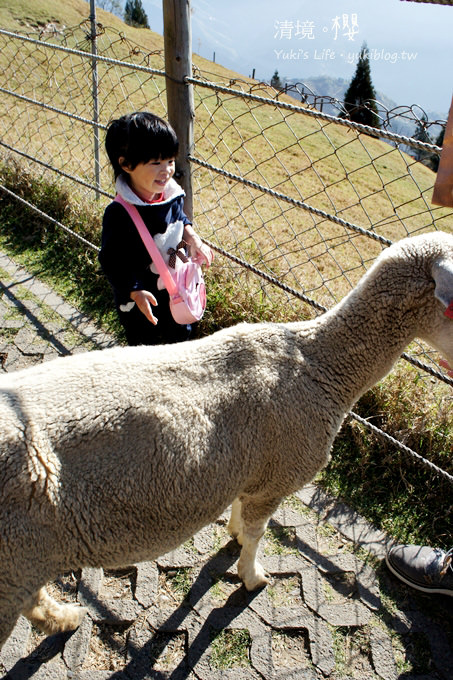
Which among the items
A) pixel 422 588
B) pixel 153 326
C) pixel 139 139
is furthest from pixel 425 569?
pixel 139 139

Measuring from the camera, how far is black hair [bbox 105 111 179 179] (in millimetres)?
2100

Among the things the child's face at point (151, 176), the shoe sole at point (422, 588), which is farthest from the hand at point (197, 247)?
the shoe sole at point (422, 588)

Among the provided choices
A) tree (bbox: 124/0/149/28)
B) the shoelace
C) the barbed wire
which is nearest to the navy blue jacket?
the barbed wire

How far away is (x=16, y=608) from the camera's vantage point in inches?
60.5

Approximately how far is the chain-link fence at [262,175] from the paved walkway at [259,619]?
111 cm

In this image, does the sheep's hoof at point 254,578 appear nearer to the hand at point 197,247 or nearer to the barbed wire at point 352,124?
the hand at point 197,247

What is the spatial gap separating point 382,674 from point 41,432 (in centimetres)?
178

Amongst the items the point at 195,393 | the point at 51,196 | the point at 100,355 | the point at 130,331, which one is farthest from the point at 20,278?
the point at 195,393

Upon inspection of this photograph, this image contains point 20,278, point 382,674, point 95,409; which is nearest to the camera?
point 95,409

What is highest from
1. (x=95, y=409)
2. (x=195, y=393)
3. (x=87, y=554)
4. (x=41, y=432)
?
(x=195, y=393)

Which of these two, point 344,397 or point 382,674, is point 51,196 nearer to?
point 344,397

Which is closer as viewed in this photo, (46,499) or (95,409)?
(46,499)

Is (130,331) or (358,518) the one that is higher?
(130,331)

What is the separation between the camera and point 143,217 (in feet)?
7.66
